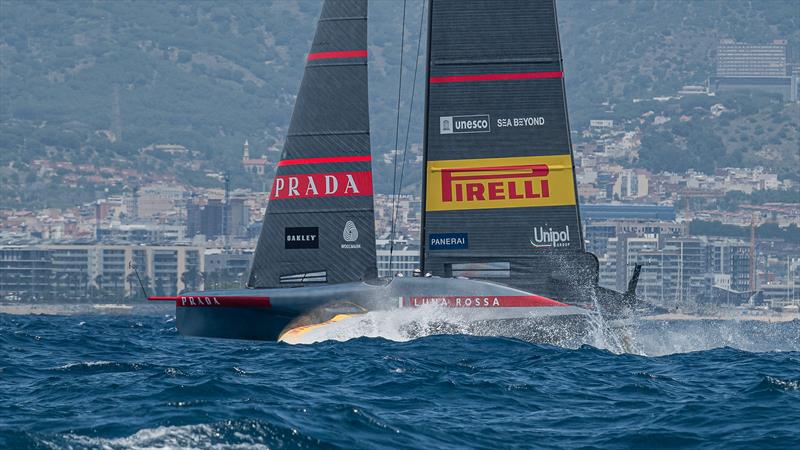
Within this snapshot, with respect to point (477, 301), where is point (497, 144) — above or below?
above

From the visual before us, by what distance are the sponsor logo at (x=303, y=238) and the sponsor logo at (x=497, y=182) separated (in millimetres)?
1530

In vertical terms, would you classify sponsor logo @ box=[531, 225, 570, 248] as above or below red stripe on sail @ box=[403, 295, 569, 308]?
above

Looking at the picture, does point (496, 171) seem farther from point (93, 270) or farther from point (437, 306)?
point (93, 270)

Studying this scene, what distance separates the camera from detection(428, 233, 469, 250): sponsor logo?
22.5 m

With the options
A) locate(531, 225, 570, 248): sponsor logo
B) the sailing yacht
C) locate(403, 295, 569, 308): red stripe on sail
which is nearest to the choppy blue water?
locate(403, 295, 569, 308): red stripe on sail

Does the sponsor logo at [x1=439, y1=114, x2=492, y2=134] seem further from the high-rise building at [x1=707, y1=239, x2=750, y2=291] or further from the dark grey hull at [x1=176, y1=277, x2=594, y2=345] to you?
the high-rise building at [x1=707, y1=239, x2=750, y2=291]

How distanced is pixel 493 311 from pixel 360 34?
13.7ft

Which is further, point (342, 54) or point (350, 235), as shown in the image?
point (342, 54)

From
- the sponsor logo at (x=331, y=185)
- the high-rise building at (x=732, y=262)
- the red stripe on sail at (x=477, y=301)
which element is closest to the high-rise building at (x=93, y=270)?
the high-rise building at (x=732, y=262)

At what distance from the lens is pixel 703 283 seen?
11662cm

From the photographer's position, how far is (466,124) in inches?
882

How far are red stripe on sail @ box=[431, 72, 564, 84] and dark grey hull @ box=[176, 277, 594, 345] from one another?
2.42 metres

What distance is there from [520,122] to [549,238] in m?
1.42

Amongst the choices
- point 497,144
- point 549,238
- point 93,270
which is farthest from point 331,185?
point 93,270
